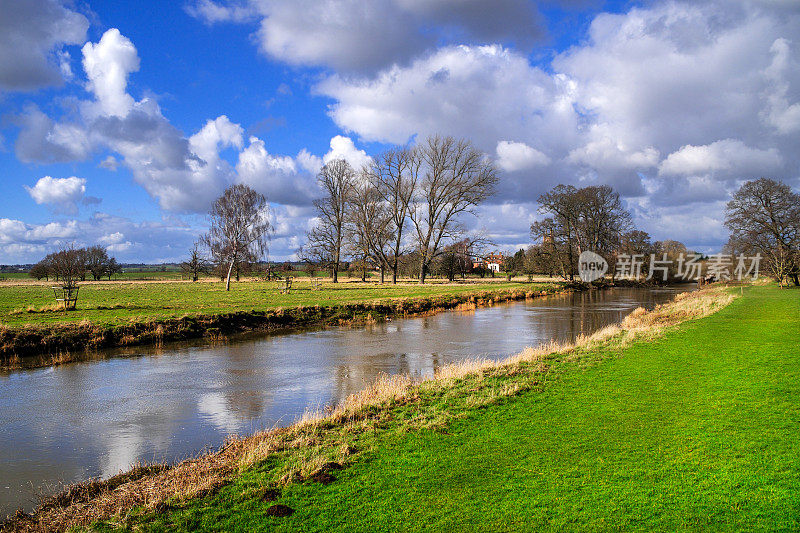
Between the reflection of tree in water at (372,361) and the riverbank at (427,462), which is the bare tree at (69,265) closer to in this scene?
the reflection of tree in water at (372,361)

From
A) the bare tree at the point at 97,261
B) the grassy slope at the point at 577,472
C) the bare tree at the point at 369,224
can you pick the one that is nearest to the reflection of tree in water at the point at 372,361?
the grassy slope at the point at 577,472

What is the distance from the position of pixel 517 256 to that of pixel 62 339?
103 metres

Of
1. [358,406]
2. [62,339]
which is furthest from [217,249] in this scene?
[358,406]

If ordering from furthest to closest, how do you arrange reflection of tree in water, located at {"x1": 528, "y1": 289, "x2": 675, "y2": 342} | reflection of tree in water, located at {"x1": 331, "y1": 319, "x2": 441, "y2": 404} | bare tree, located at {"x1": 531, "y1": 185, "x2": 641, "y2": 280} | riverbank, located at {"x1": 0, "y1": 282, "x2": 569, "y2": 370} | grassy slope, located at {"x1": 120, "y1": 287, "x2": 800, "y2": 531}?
bare tree, located at {"x1": 531, "y1": 185, "x2": 641, "y2": 280} → reflection of tree in water, located at {"x1": 528, "y1": 289, "x2": 675, "y2": 342} → riverbank, located at {"x1": 0, "y1": 282, "x2": 569, "y2": 370} → reflection of tree in water, located at {"x1": 331, "y1": 319, "x2": 441, "y2": 404} → grassy slope, located at {"x1": 120, "y1": 287, "x2": 800, "y2": 531}

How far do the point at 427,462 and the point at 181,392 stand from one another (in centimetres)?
839

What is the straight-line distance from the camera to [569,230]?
62.7m

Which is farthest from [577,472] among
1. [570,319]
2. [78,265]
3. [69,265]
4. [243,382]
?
[78,265]

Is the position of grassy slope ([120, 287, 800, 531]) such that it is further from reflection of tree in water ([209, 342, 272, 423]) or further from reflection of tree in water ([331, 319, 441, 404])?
reflection of tree in water ([331, 319, 441, 404])

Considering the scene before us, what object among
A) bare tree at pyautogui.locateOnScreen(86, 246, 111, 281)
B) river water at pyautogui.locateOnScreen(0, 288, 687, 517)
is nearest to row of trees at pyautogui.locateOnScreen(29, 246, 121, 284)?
bare tree at pyautogui.locateOnScreen(86, 246, 111, 281)

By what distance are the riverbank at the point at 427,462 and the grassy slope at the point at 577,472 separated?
0.02 metres

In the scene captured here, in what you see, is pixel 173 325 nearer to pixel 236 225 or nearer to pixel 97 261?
pixel 236 225

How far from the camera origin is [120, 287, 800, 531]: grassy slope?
15.4 feet

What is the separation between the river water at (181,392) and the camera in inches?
317

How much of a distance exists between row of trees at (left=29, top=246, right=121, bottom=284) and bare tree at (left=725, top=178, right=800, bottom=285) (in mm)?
76281
